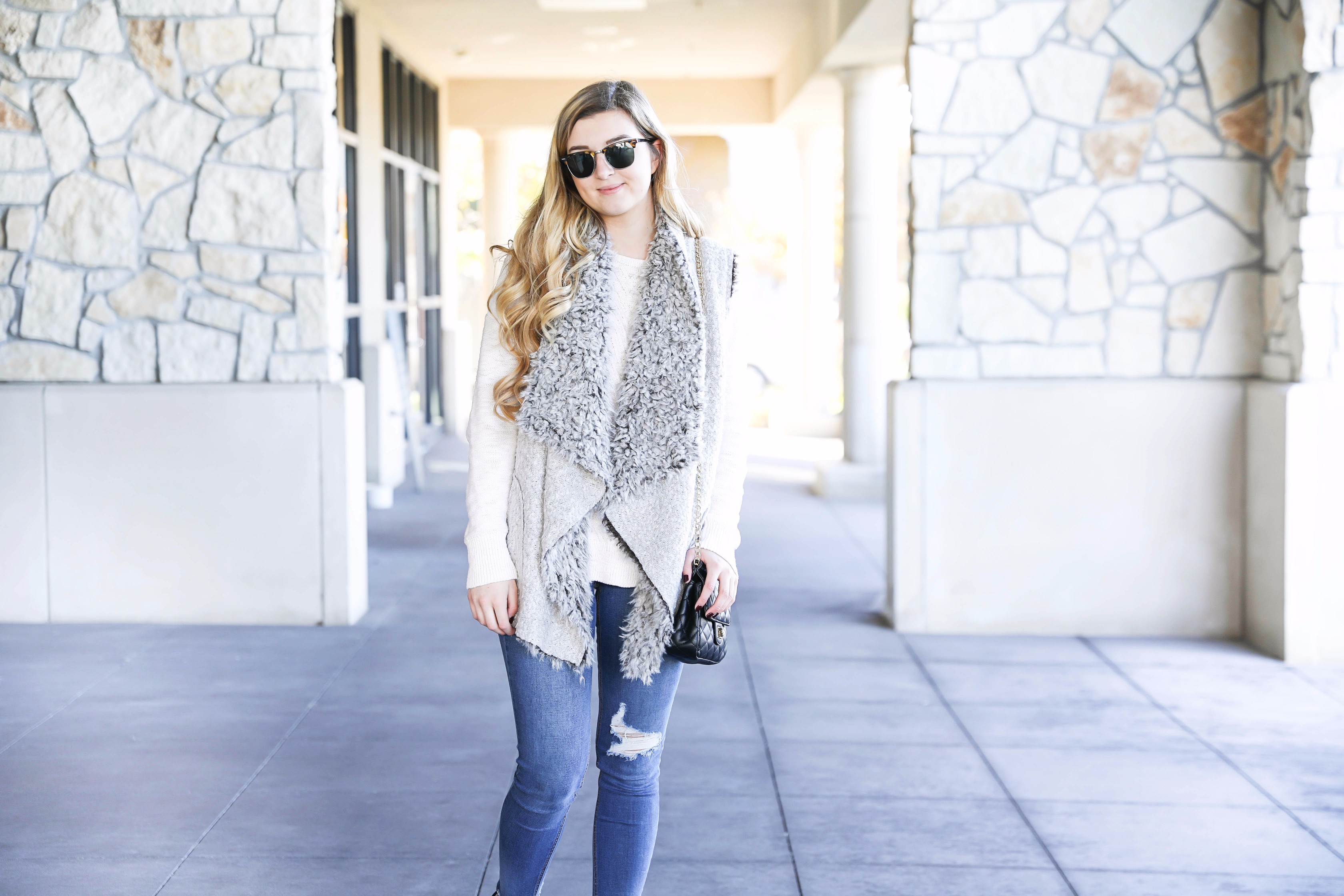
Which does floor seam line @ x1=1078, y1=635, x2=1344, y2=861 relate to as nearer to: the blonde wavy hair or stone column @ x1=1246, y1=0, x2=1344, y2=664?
stone column @ x1=1246, y1=0, x2=1344, y2=664

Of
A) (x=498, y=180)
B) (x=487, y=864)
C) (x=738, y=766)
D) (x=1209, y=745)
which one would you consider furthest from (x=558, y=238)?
Answer: (x=498, y=180)

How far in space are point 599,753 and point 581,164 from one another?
3.27 feet

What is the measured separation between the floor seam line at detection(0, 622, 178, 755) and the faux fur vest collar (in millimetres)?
2575

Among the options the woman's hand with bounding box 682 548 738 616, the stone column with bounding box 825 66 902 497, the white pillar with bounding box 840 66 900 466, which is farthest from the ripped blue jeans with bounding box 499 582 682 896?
the white pillar with bounding box 840 66 900 466

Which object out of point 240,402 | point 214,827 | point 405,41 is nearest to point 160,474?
point 240,402

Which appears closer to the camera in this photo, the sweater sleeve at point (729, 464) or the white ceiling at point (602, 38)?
the sweater sleeve at point (729, 464)

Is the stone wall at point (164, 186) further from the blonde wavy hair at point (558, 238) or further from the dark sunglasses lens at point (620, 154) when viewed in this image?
the dark sunglasses lens at point (620, 154)

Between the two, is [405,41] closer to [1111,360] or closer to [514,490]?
[1111,360]

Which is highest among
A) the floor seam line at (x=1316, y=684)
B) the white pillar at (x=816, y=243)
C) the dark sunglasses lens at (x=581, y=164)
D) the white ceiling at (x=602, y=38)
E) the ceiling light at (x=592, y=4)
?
the white ceiling at (x=602, y=38)

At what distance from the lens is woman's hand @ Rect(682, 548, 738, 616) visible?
219cm

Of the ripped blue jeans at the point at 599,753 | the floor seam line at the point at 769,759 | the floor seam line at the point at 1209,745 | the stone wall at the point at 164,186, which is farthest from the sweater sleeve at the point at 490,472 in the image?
the stone wall at the point at 164,186

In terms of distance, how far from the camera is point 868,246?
9.63 m

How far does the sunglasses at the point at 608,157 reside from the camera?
218 cm

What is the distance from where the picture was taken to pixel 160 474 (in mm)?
5324
